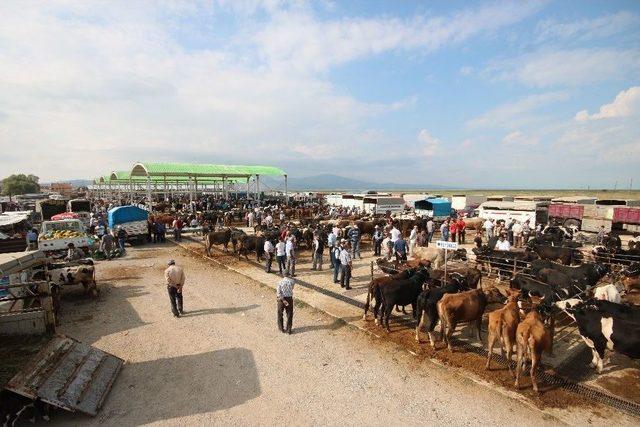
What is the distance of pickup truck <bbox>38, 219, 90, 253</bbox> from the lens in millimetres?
15423

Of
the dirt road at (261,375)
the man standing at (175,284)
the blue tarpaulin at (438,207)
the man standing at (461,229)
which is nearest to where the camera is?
the dirt road at (261,375)

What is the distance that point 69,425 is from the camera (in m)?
5.48

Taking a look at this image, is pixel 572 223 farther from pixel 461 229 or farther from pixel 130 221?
pixel 130 221

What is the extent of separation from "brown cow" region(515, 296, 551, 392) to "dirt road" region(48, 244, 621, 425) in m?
0.68

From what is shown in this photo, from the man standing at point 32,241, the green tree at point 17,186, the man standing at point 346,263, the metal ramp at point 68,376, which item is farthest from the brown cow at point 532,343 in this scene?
the green tree at point 17,186

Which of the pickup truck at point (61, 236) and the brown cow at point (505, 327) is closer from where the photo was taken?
the brown cow at point (505, 327)

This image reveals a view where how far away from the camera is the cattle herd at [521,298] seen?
259 inches

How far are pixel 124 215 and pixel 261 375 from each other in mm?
17715

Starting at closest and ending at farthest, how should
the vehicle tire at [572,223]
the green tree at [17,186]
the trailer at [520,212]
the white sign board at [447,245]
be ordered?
the white sign board at [447,245], the trailer at [520,212], the vehicle tire at [572,223], the green tree at [17,186]

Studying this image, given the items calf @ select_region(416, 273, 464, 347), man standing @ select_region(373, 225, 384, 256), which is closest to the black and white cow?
calf @ select_region(416, 273, 464, 347)

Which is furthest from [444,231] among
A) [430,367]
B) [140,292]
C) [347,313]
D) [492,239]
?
[140,292]

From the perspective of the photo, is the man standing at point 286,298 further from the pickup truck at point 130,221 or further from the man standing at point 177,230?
the man standing at point 177,230

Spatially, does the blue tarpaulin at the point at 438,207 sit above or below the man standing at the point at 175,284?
above

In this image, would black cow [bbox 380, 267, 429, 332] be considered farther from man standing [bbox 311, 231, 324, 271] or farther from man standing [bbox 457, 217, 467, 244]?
man standing [bbox 457, 217, 467, 244]
